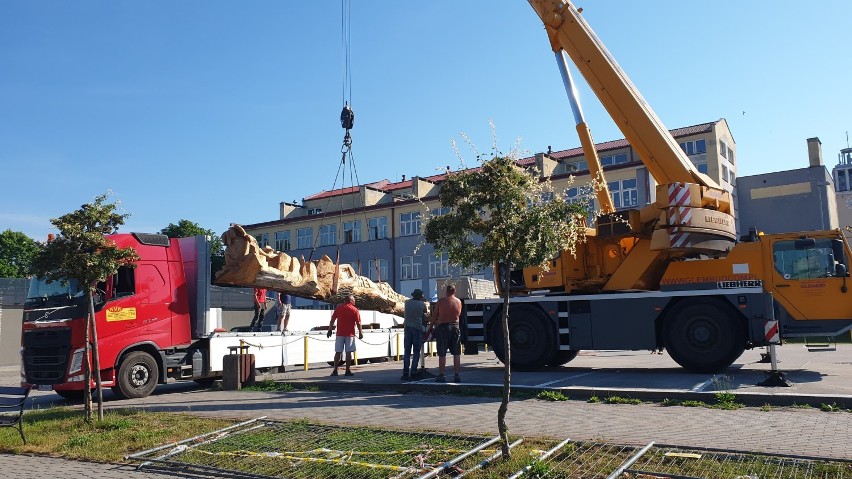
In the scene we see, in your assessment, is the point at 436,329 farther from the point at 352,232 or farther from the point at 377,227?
the point at 352,232

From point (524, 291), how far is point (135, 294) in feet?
26.7

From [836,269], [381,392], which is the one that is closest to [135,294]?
[381,392]

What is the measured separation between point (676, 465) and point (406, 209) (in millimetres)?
48886

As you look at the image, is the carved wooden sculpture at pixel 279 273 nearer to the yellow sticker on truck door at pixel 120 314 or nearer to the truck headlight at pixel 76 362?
the yellow sticker on truck door at pixel 120 314

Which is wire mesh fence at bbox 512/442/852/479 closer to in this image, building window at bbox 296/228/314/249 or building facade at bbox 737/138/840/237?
building facade at bbox 737/138/840/237

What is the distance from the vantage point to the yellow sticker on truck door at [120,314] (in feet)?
39.7

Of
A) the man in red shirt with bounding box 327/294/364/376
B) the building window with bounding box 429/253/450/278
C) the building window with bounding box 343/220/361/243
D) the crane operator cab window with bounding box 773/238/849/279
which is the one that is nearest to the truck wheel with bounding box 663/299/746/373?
the crane operator cab window with bounding box 773/238/849/279

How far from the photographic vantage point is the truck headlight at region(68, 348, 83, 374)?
1162 cm

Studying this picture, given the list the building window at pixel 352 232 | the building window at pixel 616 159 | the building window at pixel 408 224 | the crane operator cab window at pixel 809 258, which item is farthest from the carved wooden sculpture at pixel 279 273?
the building window at pixel 352 232

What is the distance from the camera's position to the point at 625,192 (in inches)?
1758

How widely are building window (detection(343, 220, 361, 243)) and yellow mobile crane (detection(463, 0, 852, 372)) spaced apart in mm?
42822

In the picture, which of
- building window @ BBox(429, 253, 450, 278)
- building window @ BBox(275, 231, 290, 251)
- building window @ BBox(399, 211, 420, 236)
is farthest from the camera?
building window @ BBox(275, 231, 290, 251)

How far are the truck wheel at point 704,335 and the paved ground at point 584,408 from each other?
0.38 meters

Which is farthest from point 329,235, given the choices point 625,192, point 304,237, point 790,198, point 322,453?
point 322,453
